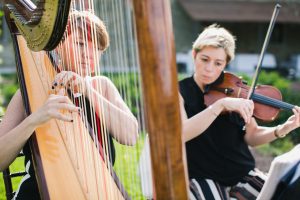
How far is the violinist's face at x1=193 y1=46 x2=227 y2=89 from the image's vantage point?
2143 mm

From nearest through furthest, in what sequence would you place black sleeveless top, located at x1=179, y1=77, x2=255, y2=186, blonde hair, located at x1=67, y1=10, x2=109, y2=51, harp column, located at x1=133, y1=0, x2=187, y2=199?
harp column, located at x1=133, y1=0, x2=187, y2=199
blonde hair, located at x1=67, y1=10, x2=109, y2=51
black sleeveless top, located at x1=179, y1=77, x2=255, y2=186

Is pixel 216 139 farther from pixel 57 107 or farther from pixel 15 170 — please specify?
pixel 15 170

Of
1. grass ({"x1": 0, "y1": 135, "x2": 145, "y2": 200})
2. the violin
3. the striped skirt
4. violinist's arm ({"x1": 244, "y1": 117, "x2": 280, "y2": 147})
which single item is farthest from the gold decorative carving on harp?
violinist's arm ({"x1": 244, "y1": 117, "x2": 280, "y2": 147})

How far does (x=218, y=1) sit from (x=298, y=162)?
14.0 meters

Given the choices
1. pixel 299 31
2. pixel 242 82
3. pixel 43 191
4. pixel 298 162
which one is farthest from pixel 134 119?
pixel 299 31

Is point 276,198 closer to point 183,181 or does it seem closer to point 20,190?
point 183,181

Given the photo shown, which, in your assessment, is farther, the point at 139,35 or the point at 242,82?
the point at 242,82

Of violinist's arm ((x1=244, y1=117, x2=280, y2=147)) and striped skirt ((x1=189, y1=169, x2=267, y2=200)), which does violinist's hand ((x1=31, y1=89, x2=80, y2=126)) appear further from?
violinist's arm ((x1=244, y1=117, x2=280, y2=147))

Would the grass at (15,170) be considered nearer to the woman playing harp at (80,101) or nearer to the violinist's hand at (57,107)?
the woman playing harp at (80,101)

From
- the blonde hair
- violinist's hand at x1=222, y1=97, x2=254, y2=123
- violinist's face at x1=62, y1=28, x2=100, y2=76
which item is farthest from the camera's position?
violinist's hand at x1=222, y1=97, x2=254, y2=123

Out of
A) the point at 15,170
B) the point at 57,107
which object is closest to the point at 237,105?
the point at 57,107

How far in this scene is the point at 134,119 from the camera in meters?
1.93

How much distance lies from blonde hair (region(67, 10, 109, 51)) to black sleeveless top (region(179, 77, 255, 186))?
495 millimetres

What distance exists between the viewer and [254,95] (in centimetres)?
227
